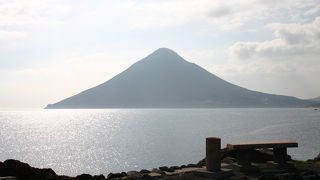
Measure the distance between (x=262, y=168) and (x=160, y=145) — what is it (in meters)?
58.7

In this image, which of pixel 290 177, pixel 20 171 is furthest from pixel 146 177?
pixel 290 177

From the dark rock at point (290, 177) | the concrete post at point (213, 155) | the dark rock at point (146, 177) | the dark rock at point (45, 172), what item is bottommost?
the dark rock at point (146, 177)

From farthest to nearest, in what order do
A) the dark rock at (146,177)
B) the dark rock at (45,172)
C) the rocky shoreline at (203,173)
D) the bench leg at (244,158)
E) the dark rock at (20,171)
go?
the bench leg at (244,158), the dark rock at (146,177), the dark rock at (45,172), the rocky shoreline at (203,173), the dark rock at (20,171)

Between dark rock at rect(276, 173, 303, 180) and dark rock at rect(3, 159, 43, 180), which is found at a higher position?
dark rock at rect(3, 159, 43, 180)

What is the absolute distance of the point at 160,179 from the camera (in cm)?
1361

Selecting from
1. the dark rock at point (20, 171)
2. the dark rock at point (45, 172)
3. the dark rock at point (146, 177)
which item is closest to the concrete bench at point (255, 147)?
the dark rock at point (146, 177)

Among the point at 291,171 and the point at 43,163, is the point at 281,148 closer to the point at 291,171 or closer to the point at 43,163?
the point at 291,171

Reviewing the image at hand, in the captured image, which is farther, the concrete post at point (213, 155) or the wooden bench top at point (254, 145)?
the wooden bench top at point (254, 145)

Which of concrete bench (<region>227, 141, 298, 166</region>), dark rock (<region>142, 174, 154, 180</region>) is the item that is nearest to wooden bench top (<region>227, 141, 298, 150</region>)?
concrete bench (<region>227, 141, 298, 166</region>)

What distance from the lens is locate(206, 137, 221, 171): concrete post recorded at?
14672mm

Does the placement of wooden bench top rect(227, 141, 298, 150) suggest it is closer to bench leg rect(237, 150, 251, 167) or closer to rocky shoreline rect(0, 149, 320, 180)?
bench leg rect(237, 150, 251, 167)

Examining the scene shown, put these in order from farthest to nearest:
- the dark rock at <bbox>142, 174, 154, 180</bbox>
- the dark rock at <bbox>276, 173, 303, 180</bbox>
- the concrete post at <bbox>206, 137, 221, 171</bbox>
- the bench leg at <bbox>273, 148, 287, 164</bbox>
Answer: the bench leg at <bbox>273, 148, 287, 164</bbox>, the concrete post at <bbox>206, 137, 221, 171</bbox>, the dark rock at <bbox>142, 174, 154, 180</bbox>, the dark rock at <bbox>276, 173, 303, 180</bbox>

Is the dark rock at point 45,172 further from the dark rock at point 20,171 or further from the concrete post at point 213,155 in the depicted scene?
the concrete post at point 213,155

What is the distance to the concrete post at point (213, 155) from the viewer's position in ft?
48.1
